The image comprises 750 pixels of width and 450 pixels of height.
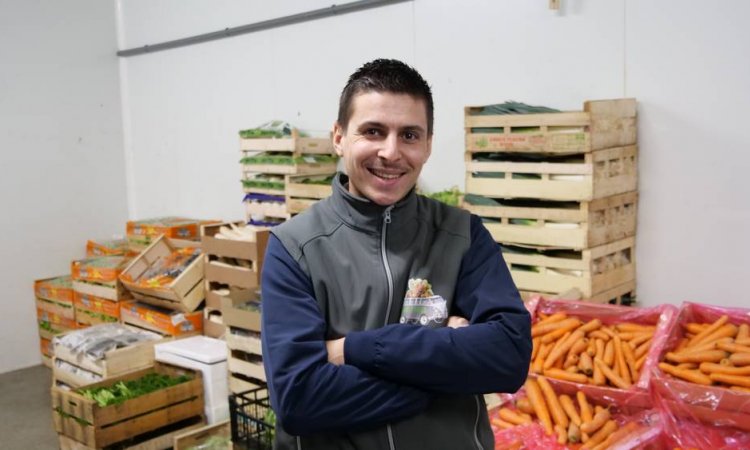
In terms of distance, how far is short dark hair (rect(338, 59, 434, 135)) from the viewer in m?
1.55

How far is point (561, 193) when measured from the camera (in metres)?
3.30

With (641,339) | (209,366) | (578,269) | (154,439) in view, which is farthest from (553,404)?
(154,439)

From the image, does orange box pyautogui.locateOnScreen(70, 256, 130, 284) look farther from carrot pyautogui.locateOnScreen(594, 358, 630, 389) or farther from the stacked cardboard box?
carrot pyautogui.locateOnScreen(594, 358, 630, 389)

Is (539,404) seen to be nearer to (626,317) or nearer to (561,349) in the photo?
(561,349)

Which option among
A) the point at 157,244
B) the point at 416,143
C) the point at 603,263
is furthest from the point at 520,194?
the point at 157,244

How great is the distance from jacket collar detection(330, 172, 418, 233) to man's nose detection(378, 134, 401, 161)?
0.40ft

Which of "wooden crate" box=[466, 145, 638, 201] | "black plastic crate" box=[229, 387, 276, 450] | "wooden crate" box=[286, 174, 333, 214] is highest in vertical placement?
"wooden crate" box=[466, 145, 638, 201]

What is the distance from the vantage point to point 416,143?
158 cm

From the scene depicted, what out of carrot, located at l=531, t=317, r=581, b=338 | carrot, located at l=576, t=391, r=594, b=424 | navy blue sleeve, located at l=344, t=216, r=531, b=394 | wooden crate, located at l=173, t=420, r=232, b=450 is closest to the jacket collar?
navy blue sleeve, located at l=344, t=216, r=531, b=394

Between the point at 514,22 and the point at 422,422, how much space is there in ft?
9.94

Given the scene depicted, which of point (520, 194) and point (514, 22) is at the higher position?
point (514, 22)

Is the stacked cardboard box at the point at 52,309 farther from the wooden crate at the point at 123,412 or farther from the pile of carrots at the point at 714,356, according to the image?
the pile of carrots at the point at 714,356

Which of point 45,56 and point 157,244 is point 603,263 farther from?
point 45,56

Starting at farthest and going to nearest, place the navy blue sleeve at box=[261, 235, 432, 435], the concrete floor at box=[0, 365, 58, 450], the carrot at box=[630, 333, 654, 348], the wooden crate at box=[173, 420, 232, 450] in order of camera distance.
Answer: the concrete floor at box=[0, 365, 58, 450]
the wooden crate at box=[173, 420, 232, 450]
the carrot at box=[630, 333, 654, 348]
the navy blue sleeve at box=[261, 235, 432, 435]
